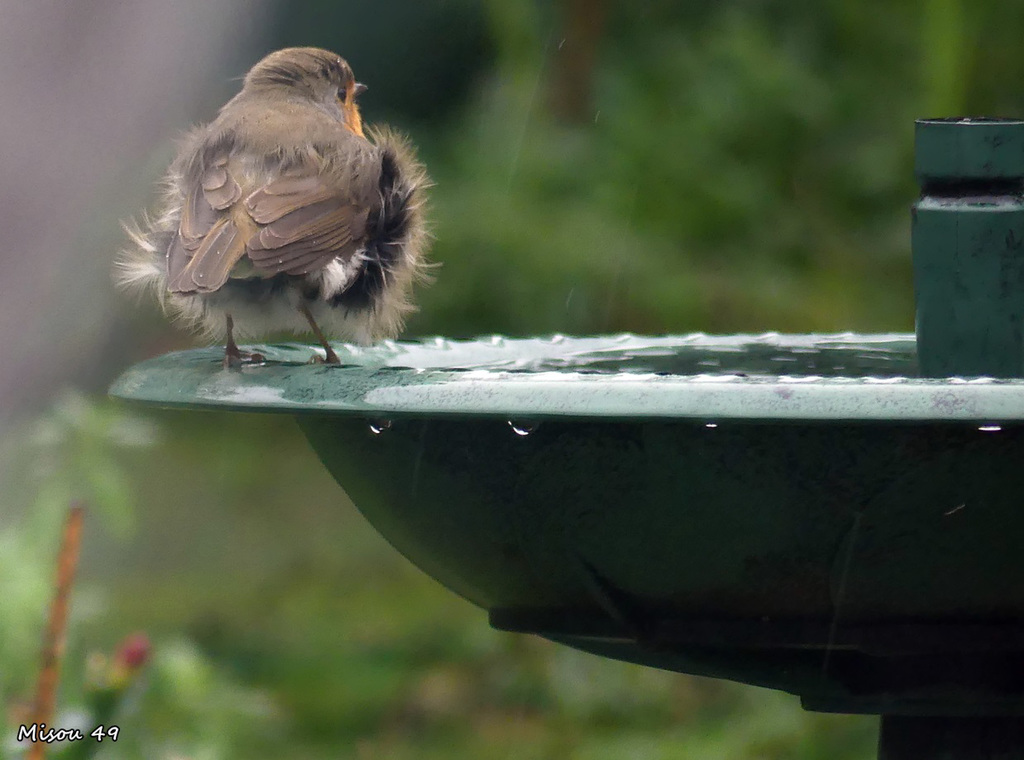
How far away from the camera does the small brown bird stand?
8.25 ft

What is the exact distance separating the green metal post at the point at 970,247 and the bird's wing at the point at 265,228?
35.8 inches

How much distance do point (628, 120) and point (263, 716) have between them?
10.7 feet

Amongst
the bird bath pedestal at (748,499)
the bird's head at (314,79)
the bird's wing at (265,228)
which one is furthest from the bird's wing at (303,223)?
the bird's head at (314,79)

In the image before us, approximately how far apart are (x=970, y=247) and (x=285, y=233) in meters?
1.03

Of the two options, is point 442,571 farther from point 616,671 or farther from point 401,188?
point 616,671

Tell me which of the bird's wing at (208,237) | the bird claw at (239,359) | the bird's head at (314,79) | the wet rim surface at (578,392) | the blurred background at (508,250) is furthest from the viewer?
the blurred background at (508,250)

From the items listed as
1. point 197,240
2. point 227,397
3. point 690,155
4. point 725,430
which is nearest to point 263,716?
point 197,240

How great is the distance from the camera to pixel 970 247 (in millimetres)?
2203

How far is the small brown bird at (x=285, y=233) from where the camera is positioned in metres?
2.51

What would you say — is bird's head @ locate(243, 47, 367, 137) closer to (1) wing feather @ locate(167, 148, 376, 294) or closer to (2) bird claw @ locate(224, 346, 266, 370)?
(1) wing feather @ locate(167, 148, 376, 294)

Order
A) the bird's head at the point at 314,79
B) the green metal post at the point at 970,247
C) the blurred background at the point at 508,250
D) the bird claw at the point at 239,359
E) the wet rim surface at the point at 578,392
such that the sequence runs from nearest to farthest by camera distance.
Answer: the wet rim surface at the point at 578,392, the bird claw at the point at 239,359, the green metal post at the point at 970,247, the bird's head at the point at 314,79, the blurred background at the point at 508,250

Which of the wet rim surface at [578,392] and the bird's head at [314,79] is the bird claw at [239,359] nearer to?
the wet rim surface at [578,392]

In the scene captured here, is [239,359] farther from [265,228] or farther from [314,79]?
[314,79]

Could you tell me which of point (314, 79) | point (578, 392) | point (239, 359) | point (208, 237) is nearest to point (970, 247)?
point (578, 392)
